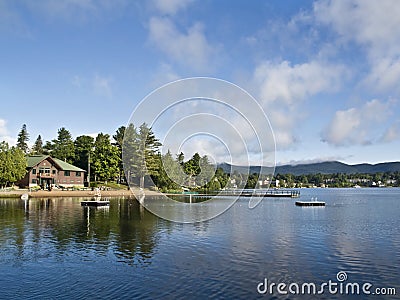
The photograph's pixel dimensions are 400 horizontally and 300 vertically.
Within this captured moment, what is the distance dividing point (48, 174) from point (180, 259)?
73357 millimetres

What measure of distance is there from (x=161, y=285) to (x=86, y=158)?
325ft

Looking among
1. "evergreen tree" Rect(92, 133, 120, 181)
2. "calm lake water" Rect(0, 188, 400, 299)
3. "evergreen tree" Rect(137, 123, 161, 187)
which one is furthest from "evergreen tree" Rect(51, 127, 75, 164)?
"calm lake water" Rect(0, 188, 400, 299)

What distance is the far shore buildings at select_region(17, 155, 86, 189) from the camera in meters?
86.4

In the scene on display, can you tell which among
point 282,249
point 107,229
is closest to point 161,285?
point 282,249

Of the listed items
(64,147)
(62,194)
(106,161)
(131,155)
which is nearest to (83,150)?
(64,147)

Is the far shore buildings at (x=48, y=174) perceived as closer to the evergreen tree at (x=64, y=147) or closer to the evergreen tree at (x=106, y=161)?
the evergreen tree at (x=106, y=161)

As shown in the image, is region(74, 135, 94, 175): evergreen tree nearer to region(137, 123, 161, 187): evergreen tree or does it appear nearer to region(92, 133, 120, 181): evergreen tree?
region(92, 133, 120, 181): evergreen tree

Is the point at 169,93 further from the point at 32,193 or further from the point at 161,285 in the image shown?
the point at 32,193

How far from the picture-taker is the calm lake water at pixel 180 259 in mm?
17547

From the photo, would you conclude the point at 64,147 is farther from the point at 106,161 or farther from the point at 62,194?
the point at 62,194

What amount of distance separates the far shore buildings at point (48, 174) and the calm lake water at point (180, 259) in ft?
167

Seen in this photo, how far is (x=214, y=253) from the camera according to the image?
25391 mm

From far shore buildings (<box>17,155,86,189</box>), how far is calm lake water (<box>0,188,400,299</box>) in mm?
50853

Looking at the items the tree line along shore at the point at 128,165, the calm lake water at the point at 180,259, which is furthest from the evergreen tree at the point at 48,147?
the calm lake water at the point at 180,259
